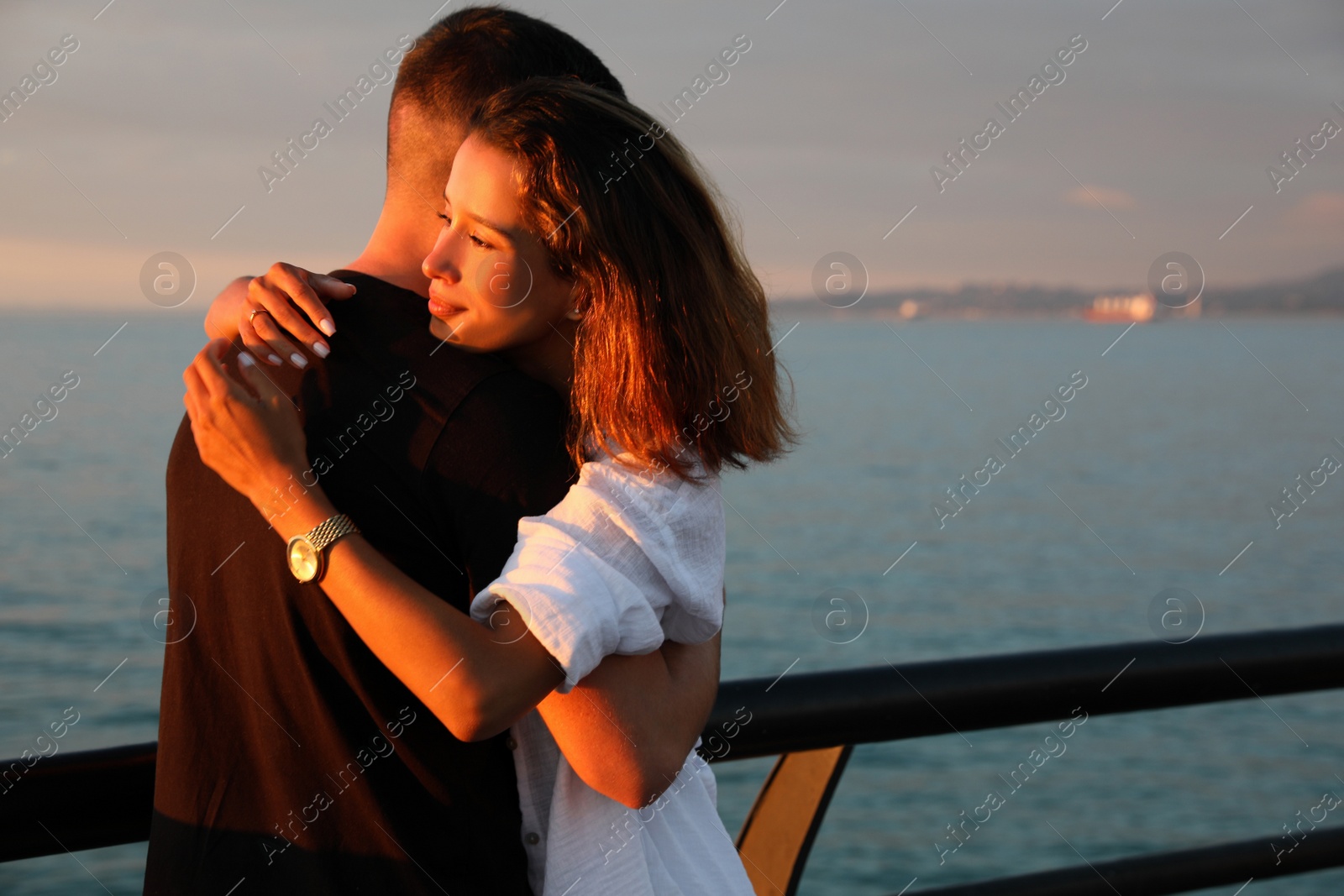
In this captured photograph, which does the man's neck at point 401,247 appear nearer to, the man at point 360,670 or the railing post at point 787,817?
the man at point 360,670

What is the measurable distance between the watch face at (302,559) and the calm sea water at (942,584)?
1104mm

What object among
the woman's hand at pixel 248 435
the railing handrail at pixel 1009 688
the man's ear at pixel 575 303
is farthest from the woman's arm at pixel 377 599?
the railing handrail at pixel 1009 688

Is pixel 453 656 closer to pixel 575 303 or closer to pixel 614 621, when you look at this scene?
pixel 614 621

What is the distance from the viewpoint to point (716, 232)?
1377 millimetres

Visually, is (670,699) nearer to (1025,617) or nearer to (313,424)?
(313,424)

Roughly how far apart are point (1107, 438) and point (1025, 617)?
28707 mm

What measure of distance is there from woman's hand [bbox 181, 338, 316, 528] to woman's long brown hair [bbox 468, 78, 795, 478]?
0.29 meters

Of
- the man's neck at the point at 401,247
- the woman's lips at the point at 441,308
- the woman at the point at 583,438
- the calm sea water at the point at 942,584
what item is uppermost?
the man's neck at the point at 401,247

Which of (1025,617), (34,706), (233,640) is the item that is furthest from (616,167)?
(1025,617)

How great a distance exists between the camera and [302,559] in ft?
3.81

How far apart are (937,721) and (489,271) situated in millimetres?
905

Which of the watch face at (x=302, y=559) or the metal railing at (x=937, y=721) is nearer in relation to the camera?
the watch face at (x=302, y=559)

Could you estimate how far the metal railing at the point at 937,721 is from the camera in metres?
1.33

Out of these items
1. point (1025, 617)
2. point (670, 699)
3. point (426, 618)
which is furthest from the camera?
point (1025, 617)
